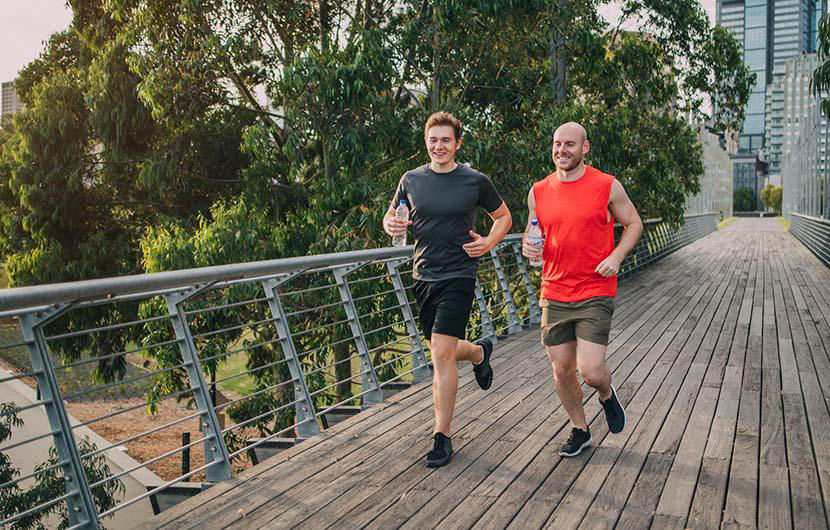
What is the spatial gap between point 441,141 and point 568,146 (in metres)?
0.65

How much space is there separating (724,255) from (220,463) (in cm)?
2434

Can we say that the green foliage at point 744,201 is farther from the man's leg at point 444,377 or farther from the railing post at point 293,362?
the man's leg at point 444,377

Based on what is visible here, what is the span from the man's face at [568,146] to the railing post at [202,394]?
1.91 meters

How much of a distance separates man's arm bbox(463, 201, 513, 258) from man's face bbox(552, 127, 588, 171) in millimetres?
419

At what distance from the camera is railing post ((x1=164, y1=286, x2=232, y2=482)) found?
14.1 ft

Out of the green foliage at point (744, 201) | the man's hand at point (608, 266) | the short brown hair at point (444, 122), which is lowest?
the green foliage at point (744, 201)

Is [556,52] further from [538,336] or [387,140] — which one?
[538,336]

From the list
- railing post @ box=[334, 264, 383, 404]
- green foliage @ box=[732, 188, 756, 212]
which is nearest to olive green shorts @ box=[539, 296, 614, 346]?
railing post @ box=[334, 264, 383, 404]

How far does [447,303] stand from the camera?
4477mm

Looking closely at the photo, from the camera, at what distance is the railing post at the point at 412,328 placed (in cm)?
688

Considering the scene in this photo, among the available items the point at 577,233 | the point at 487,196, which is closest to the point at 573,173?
the point at 577,233

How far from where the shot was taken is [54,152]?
1766 cm

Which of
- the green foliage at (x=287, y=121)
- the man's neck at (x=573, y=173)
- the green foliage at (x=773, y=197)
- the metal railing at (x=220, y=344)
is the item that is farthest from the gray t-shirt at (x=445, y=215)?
the green foliage at (x=773, y=197)

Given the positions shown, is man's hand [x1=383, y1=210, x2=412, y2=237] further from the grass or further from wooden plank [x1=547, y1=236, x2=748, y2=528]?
the grass
